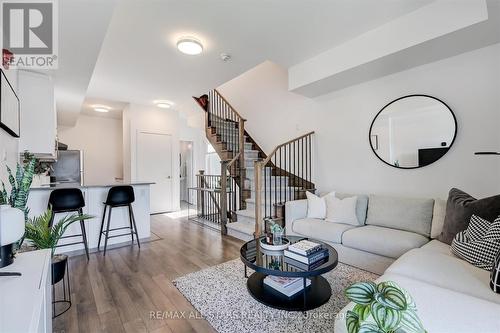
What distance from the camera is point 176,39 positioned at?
9.11ft

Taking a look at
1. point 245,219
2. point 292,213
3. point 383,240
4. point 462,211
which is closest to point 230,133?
point 245,219

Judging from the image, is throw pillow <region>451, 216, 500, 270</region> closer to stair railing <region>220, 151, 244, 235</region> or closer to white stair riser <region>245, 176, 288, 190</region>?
white stair riser <region>245, 176, 288, 190</region>

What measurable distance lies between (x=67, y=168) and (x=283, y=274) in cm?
581

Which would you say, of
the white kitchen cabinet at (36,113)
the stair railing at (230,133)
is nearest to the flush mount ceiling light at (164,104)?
the stair railing at (230,133)

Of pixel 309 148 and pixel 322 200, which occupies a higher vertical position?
pixel 309 148

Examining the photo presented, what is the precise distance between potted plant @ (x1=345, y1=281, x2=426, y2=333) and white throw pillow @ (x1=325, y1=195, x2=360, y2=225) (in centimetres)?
255

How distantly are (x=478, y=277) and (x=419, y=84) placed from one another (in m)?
2.38

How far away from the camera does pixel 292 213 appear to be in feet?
11.1

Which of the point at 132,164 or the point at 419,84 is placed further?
the point at 132,164

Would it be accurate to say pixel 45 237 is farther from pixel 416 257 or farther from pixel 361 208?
pixel 361 208

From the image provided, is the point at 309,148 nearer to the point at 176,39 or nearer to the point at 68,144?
the point at 176,39

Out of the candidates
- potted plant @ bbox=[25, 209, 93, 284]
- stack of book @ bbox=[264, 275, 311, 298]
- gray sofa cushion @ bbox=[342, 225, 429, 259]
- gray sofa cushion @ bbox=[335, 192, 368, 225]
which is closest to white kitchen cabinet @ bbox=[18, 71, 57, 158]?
potted plant @ bbox=[25, 209, 93, 284]

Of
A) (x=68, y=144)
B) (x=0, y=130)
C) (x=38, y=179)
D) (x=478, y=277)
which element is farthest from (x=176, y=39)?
(x=68, y=144)

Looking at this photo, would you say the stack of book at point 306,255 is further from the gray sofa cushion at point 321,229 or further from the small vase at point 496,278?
the small vase at point 496,278
